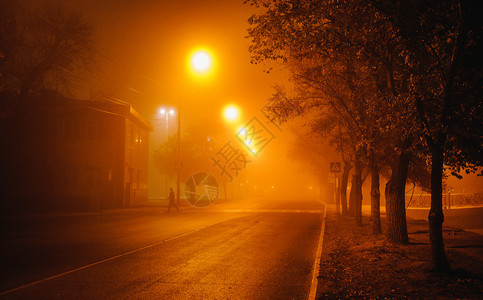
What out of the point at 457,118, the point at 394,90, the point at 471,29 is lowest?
the point at 457,118

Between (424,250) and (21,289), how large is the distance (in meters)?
9.15

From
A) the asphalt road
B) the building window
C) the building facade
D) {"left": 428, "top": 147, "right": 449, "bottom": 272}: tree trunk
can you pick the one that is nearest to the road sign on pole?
the asphalt road

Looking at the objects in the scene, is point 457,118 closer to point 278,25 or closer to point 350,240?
point 278,25

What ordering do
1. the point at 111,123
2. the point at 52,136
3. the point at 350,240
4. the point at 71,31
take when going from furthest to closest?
the point at 111,123
the point at 52,136
the point at 71,31
the point at 350,240

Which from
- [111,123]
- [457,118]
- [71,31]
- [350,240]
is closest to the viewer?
[457,118]

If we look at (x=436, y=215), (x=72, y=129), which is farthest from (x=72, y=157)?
(x=436, y=215)

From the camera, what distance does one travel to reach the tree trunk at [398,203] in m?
10.8

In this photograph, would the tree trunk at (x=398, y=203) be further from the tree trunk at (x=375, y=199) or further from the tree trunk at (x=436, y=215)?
the tree trunk at (x=436, y=215)

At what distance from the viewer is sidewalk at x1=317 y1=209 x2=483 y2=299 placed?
6285mm

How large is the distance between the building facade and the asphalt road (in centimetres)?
1416

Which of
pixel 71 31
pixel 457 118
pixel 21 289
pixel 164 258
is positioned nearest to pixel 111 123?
pixel 71 31

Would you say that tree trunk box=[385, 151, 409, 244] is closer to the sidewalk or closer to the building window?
the sidewalk

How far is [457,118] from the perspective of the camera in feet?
Result: 23.7

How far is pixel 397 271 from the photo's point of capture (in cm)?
765
